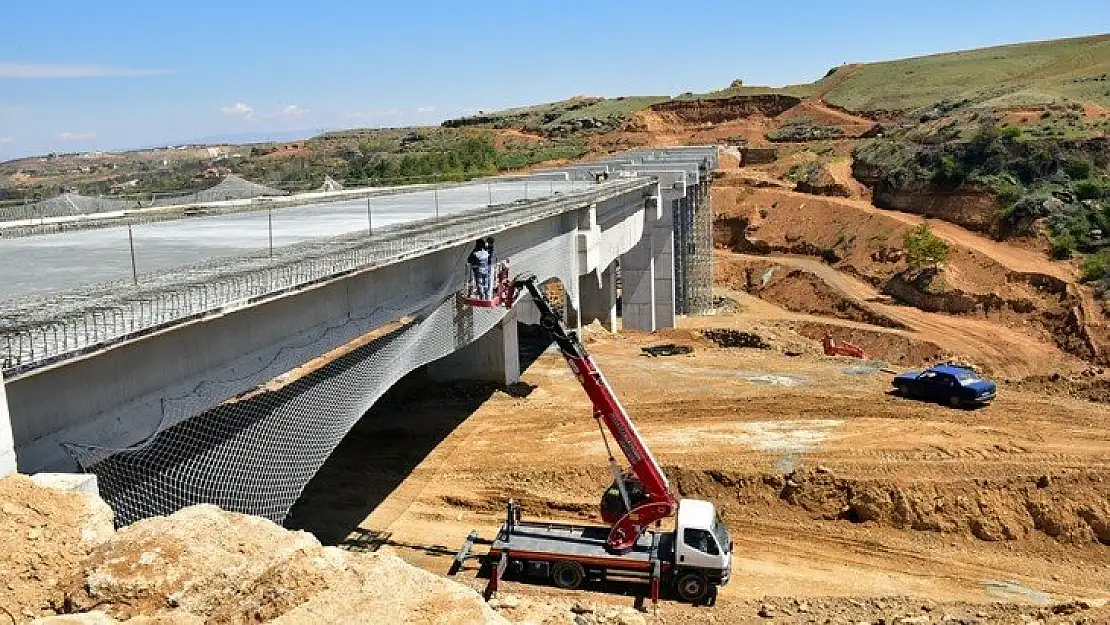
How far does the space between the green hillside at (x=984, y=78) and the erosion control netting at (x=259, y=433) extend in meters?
68.5

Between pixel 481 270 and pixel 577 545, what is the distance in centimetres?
525

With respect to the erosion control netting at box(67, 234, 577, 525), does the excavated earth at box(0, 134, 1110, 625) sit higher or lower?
lower

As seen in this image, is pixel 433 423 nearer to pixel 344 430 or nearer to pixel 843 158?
pixel 344 430

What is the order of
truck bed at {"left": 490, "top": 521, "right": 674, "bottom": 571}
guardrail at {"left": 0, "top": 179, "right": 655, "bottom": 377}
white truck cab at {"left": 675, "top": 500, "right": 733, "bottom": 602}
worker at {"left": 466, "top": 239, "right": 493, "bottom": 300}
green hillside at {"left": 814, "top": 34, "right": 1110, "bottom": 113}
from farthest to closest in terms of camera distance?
green hillside at {"left": 814, "top": 34, "right": 1110, "bottom": 113}, worker at {"left": 466, "top": 239, "right": 493, "bottom": 300}, truck bed at {"left": 490, "top": 521, "right": 674, "bottom": 571}, white truck cab at {"left": 675, "top": 500, "right": 733, "bottom": 602}, guardrail at {"left": 0, "top": 179, "right": 655, "bottom": 377}

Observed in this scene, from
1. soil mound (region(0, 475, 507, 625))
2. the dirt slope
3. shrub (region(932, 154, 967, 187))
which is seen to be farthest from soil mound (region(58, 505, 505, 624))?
shrub (region(932, 154, 967, 187))

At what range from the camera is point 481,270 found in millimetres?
16938

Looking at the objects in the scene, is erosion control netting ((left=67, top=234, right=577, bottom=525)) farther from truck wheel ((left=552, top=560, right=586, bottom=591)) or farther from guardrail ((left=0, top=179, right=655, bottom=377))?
truck wheel ((left=552, top=560, right=586, bottom=591))

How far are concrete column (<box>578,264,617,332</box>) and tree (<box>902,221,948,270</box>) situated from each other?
1564 cm

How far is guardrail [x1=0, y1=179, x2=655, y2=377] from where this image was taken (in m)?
8.55

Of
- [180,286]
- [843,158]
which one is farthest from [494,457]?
[843,158]

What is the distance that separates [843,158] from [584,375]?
5967 cm

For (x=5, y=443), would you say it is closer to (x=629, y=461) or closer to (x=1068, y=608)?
(x=629, y=461)

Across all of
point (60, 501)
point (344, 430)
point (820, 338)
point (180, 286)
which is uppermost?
point (180, 286)

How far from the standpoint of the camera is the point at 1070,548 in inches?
691
